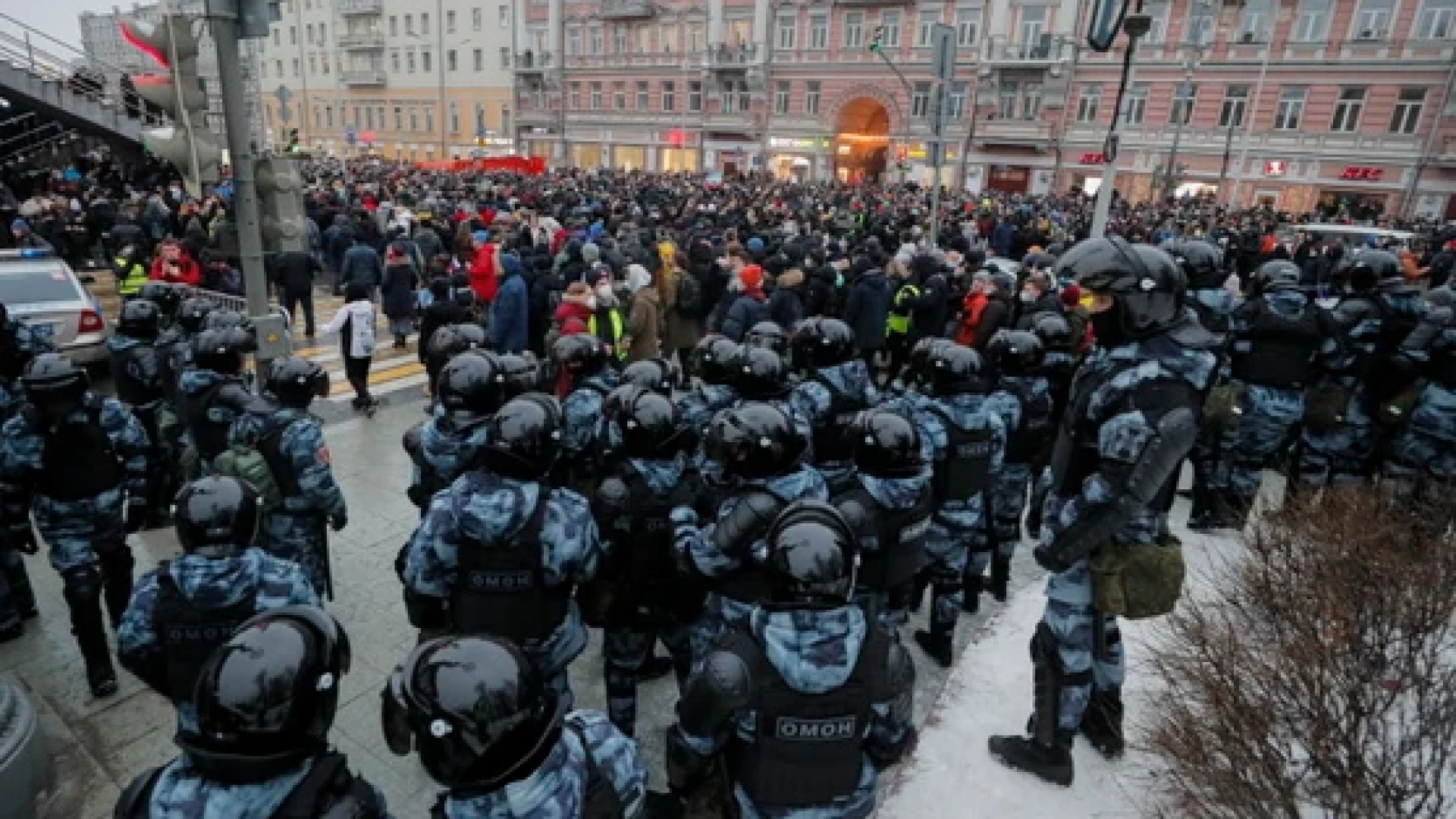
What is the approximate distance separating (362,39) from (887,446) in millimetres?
76055

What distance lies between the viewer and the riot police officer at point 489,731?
177 cm

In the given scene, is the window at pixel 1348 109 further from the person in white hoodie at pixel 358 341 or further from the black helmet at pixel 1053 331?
the person in white hoodie at pixel 358 341

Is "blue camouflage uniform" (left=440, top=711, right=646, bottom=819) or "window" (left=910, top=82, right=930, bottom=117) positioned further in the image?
"window" (left=910, top=82, right=930, bottom=117)

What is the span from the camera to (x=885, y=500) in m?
3.75

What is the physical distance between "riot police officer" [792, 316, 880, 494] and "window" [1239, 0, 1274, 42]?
3950 cm

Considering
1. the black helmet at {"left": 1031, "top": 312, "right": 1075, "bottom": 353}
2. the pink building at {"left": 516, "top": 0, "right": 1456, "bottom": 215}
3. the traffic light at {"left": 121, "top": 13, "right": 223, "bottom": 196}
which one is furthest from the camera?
the pink building at {"left": 516, "top": 0, "right": 1456, "bottom": 215}

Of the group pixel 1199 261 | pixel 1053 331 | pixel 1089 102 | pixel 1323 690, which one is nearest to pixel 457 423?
pixel 1323 690

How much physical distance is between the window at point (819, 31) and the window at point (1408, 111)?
2729 cm

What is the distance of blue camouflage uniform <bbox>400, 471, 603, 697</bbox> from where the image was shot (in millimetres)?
3213

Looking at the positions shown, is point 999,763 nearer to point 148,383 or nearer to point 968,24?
point 148,383

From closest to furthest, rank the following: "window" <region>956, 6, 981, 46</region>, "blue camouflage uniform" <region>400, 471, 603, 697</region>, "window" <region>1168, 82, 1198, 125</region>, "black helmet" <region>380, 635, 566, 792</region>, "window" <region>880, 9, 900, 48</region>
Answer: "black helmet" <region>380, 635, 566, 792</region>
"blue camouflage uniform" <region>400, 471, 603, 697</region>
"window" <region>1168, 82, 1198, 125</region>
"window" <region>956, 6, 981, 46</region>
"window" <region>880, 9, 900, 48</region>

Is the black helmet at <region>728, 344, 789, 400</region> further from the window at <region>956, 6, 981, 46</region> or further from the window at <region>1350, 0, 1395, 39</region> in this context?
the window at <region>956, 6, 981, 46</region>

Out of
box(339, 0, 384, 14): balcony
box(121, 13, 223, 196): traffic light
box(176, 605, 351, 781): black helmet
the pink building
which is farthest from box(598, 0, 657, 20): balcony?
box(176, 605, 351, 781): black helmet

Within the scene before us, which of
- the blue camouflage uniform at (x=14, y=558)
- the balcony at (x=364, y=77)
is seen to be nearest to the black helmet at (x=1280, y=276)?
the blue camouflage uniform at (x=14, y=558)
